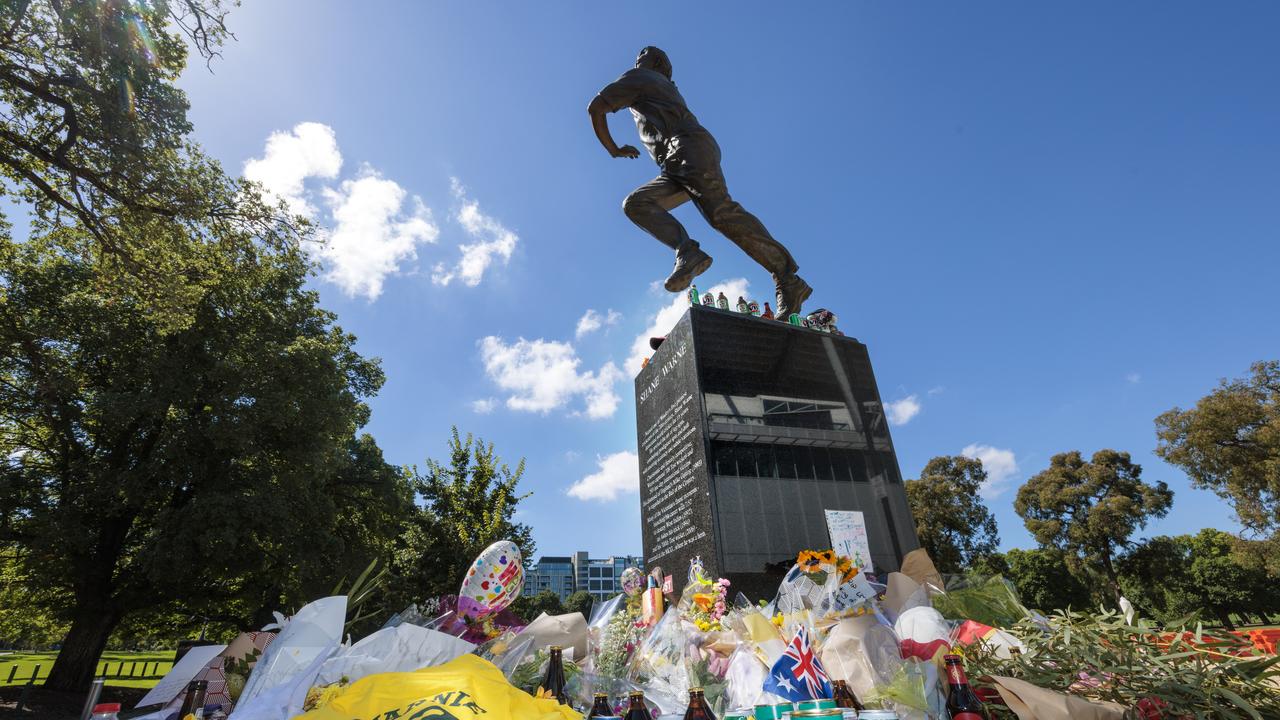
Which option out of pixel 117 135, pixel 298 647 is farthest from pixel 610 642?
pixel 117 135

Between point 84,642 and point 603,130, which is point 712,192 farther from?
point 84,642

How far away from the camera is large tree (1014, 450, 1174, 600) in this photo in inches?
1053

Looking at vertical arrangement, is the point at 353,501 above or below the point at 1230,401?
below

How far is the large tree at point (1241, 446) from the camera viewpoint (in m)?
18.5

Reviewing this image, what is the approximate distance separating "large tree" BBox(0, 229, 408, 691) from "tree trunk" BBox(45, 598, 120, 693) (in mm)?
39

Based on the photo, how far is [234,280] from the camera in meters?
14.6

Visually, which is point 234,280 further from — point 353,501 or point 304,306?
point 353,501

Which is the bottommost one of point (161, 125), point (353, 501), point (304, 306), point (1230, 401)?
point (353, 501)

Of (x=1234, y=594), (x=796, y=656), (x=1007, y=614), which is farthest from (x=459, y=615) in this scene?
(x=1234, y=594)

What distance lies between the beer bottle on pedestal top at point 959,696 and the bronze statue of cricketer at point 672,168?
326 cm

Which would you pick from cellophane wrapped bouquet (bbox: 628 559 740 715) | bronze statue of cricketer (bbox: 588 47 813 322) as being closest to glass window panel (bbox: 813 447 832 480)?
bronze statue of cricketer (bbox: 588 47 813 322)

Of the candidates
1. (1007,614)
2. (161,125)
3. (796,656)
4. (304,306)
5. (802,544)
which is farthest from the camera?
(304,306)

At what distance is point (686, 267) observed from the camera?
4504 mm

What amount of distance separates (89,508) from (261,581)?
185 inches
